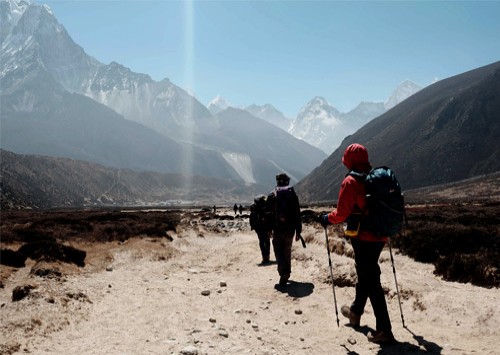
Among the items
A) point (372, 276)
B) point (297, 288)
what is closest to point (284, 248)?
point (297, 288)

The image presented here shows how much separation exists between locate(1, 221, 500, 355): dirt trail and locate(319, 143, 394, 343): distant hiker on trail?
0.38m

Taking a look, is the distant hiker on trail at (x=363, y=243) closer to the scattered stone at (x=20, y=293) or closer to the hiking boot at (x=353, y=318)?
the hiking boot at (x=353, y=318)

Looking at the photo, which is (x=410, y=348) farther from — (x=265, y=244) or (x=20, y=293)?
(x=265, y=244)

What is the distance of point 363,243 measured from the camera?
21.6 feet

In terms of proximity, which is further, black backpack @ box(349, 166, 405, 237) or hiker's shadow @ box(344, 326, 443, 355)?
black backpack @ box(349, 166, 405, 237)

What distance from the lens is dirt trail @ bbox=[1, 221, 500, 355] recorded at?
6676mm

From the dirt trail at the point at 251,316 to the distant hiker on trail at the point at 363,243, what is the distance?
385 millimetres

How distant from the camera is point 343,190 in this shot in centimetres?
653

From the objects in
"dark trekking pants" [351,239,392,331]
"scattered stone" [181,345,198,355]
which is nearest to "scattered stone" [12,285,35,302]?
"scattered stone" [181,345,198,355]

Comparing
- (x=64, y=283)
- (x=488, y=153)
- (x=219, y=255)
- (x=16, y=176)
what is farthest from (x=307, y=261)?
(x=16, y=176)

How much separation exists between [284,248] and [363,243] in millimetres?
4500

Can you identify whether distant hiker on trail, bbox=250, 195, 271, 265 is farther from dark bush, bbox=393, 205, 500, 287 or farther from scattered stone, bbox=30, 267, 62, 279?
scattered stone, bbox=30, 267, 62, 279

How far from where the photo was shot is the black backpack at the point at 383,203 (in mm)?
6258

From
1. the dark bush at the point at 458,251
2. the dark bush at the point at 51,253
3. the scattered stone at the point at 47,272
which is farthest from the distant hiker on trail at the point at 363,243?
the dark bush at the point at 51,253
